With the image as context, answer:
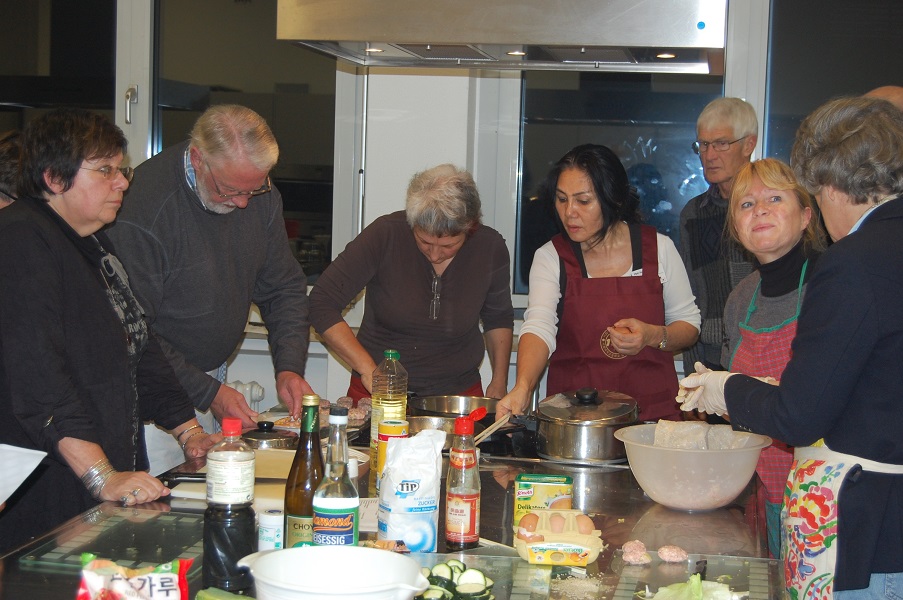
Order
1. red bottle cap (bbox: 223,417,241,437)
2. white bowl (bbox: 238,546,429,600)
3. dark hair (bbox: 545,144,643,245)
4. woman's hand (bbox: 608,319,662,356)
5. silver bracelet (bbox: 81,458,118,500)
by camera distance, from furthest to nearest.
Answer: dark hair (bbox: 545,144,643,245)
woman's hand (bbox: 608,319,662,356)
silver bracelet (bbox: 81,458,118,500)
red bottle cap (bbox: 223,417,241,437)
white bowl (bbox: 238,546,429,600)

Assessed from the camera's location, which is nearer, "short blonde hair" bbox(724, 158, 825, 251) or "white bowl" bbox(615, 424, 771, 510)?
"white bowl" bbox(615, 424, 771, 510)

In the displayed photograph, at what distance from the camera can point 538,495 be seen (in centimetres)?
176

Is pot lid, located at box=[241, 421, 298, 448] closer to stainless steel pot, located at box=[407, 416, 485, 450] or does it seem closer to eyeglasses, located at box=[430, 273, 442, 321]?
stainless steel pot, located at box=[407, 416, 485, 450]

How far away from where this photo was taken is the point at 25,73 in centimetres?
457

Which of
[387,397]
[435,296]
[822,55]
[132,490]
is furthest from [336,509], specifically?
[822,55]

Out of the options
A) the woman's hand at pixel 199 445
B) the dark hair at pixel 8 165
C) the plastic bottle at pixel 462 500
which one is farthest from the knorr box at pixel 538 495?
the dark hair at pixel 8 165

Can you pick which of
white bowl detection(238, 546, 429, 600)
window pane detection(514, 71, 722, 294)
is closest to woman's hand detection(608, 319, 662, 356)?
window pane detection(514, 71, 722, 294)

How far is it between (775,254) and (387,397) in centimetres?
101

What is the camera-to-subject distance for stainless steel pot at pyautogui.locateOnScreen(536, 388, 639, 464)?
2.15 metres

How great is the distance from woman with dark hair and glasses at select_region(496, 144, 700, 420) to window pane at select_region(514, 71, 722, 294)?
1080mm

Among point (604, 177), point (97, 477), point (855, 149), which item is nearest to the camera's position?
point (855, 149)

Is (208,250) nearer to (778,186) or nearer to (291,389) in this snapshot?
(291,389)

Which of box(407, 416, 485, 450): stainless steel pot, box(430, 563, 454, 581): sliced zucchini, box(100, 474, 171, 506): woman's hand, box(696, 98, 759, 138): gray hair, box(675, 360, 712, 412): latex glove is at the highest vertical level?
box(696, 98, 759, 138): gray hair

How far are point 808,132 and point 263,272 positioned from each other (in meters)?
1.78
